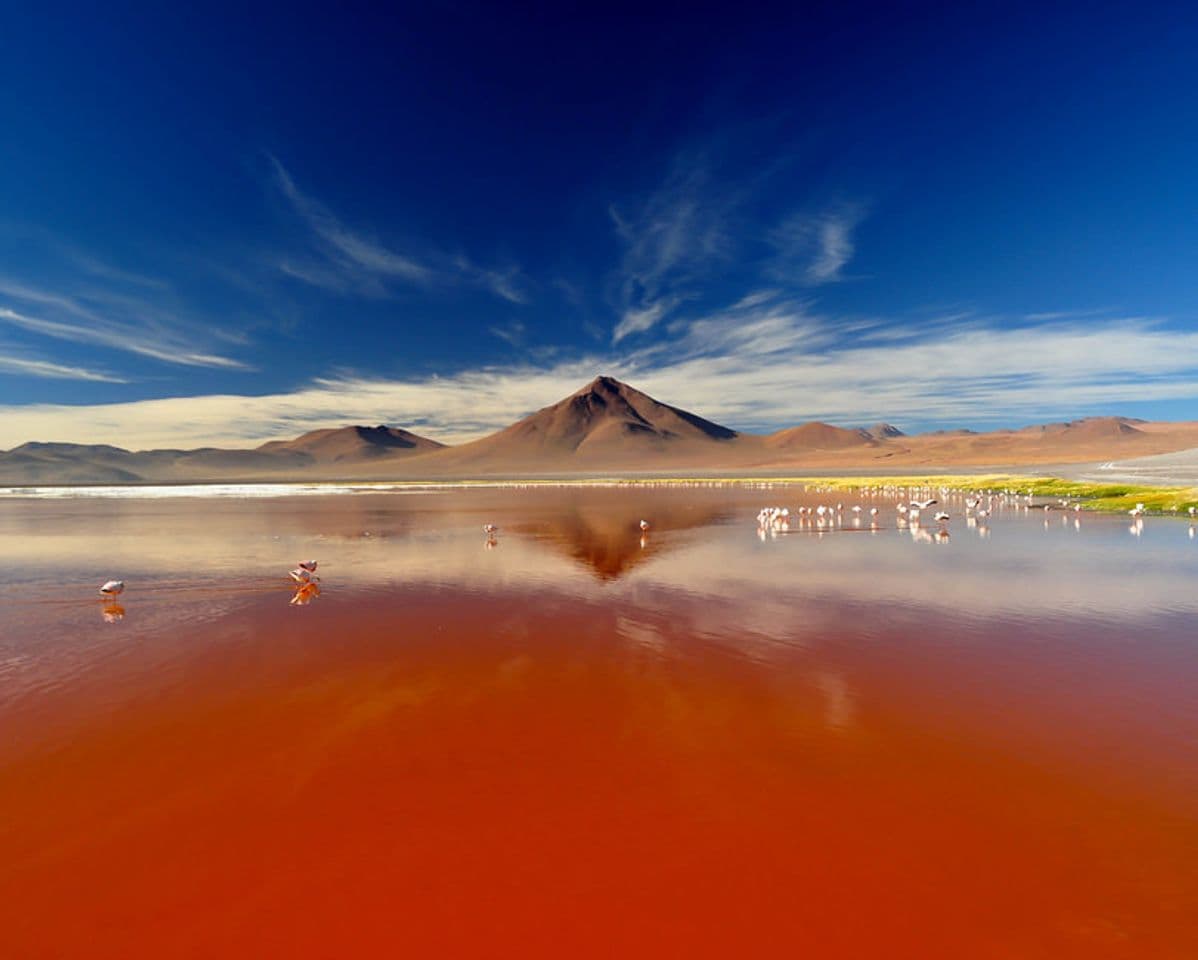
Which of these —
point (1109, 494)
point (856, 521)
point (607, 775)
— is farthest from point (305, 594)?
point (1109, 494)

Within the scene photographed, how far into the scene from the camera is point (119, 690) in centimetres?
988

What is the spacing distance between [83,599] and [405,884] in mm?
16100

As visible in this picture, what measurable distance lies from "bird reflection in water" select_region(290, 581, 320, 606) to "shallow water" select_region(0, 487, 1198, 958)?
0.77m

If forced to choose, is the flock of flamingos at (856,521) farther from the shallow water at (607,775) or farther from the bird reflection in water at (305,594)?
the shallow water at (607,775)

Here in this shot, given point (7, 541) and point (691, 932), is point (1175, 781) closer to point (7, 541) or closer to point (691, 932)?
point (691, 932)

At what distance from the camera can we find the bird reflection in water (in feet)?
52.4

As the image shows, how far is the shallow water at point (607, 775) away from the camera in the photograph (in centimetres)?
498

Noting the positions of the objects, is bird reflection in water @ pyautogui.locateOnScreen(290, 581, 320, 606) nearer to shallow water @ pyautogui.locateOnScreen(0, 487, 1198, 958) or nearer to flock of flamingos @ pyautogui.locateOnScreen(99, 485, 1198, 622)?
flock of flamingos @ pyautogui.locateOnScreen(99, 485, 1198, 622)

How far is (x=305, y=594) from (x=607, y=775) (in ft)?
41.0

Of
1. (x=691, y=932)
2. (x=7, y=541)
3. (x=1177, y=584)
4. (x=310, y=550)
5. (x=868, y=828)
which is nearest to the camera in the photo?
(x=691, y=932)

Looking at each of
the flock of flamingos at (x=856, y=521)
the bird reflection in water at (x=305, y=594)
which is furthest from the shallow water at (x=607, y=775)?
the flock of flamingos at (x=856, y=521)

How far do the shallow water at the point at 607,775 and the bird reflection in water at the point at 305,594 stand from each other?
2.54ft

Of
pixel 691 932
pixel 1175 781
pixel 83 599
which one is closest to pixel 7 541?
pixel 83 599

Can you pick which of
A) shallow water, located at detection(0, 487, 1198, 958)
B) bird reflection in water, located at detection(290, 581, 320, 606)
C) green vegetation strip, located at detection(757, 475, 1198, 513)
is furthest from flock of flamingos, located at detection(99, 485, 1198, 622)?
shallow water, located at detection(0, 487, 1198, 958)
